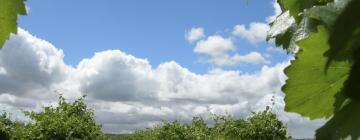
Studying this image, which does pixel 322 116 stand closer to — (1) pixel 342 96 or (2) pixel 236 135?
(1) pixel 342 96

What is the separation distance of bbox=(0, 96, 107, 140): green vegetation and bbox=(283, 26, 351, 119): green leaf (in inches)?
1471

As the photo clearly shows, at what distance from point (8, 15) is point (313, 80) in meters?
0.44

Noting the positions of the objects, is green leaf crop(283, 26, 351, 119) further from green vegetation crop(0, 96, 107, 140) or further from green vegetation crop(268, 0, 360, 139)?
green vegetation crop(0, 96, 107, 140)

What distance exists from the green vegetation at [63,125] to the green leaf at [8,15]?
3716 centimetres

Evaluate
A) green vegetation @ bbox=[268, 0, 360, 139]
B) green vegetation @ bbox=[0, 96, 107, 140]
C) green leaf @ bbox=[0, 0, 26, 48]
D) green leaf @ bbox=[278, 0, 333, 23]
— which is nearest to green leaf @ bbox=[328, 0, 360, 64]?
green vegetation @ bbox=[268, 0, 360, 139]

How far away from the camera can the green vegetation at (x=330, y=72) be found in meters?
0.50

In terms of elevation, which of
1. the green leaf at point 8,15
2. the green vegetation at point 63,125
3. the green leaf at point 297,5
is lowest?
the green leaf at point 8,15

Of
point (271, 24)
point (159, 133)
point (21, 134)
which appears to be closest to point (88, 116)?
point (21, 134)

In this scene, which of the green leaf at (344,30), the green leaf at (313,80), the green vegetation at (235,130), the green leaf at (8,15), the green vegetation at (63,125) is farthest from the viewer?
the green vegetation at (235,130)

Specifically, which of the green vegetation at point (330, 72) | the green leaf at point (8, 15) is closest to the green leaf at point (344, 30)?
the green vegetation at point (330, 72)

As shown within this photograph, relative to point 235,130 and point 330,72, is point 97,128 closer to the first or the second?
point 235,130

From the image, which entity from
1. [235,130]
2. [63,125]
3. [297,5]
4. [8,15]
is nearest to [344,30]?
[297,5]

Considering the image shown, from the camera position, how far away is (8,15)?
806 millimetres

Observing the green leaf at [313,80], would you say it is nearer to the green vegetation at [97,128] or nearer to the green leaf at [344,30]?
the green leaf at [344,30]
